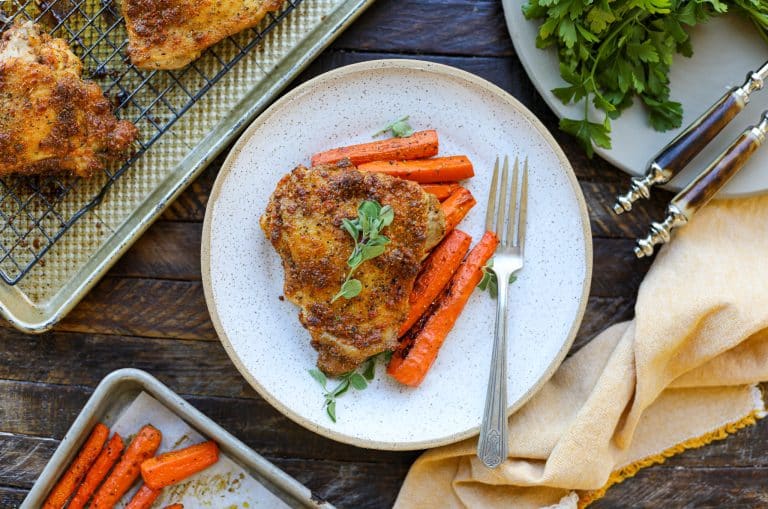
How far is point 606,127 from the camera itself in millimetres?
3102

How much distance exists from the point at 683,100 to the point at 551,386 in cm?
151

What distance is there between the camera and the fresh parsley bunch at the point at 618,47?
298cm

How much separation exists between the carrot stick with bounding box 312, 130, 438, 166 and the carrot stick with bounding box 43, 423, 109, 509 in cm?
166

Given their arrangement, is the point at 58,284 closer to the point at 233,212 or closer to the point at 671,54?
the point at 233,212

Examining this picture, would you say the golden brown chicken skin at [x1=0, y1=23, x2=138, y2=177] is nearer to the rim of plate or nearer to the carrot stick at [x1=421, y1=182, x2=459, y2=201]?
the carrot stick at [x1=421, y1=182, x2=459, y2=201]

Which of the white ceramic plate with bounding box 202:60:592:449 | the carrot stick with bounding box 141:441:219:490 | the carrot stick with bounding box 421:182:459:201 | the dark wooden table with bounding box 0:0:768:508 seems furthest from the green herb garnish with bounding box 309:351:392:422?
the carrot stick with bounding box 421:182:459:201

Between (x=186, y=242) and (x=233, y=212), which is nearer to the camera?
(x=233, y=212)

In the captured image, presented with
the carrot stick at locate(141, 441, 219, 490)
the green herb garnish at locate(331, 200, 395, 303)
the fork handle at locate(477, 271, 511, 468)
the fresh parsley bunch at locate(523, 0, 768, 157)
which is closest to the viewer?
the green herb garnish at locate(331, 200, 395, 303)

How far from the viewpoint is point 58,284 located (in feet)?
10.8

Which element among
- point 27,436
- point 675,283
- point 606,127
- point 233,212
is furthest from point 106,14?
point 675,283

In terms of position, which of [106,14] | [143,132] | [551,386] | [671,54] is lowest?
[551,386]

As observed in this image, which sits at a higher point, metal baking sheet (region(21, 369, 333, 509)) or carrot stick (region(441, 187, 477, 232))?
carrot stick (region(441, 187, 477, 232))

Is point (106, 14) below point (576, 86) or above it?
above

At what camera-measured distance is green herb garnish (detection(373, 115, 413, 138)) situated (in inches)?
125
